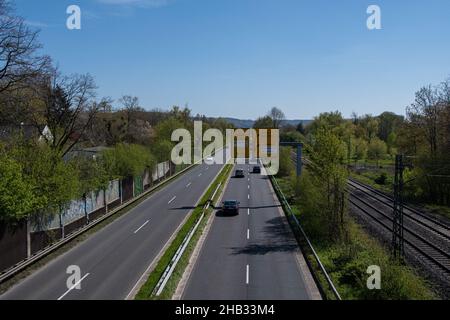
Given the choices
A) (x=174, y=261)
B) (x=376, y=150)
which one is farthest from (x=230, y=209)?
(x=376, y=150)

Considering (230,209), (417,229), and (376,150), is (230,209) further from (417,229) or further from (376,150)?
(376,150)

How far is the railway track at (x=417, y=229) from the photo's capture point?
24.6m

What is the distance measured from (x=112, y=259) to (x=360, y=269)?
12080 millimetres

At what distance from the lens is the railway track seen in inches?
970

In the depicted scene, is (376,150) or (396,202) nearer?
(396,202)

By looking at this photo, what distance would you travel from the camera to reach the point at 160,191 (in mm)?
49844

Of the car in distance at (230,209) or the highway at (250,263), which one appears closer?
the highway at (250,263)

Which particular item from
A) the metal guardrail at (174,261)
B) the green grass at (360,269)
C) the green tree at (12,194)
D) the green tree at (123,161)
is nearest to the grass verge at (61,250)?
the green tree at (12,194)

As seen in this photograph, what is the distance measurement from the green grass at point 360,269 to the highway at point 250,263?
115cm

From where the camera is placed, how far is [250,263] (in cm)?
2269

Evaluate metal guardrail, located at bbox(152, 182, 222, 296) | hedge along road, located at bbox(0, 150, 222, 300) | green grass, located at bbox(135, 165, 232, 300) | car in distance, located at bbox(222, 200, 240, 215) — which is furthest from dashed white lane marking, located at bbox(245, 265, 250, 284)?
car in distance, located at bbox(222, 200, 240, 215)

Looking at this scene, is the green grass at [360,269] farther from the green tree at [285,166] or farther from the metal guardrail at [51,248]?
the green tree at [285,166]
